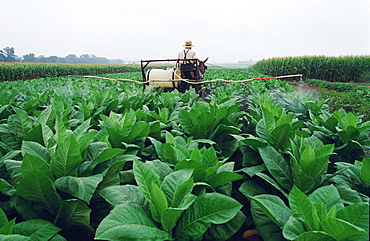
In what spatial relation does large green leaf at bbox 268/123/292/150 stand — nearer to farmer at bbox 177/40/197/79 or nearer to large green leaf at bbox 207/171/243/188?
large green leaf at bbox 207/171/243/188

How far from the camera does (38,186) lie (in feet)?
3.87

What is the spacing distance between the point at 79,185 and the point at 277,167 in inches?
47.4

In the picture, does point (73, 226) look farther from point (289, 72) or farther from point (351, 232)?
point (289, 72)

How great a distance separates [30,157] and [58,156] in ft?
0.49

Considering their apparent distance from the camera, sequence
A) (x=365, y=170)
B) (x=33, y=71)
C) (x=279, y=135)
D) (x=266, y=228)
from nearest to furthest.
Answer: (x=266, y=228)
(x=365, y=170)
(x=279, y=135)
(x=33, y=71)

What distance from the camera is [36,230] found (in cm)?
113

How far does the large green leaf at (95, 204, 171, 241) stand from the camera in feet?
3.05

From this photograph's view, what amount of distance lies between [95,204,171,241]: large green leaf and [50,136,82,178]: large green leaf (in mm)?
455

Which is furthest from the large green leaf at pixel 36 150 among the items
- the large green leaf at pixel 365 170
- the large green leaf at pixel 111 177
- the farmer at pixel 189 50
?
the farmer at pixel 189 50

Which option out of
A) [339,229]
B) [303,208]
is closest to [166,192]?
[303,208]

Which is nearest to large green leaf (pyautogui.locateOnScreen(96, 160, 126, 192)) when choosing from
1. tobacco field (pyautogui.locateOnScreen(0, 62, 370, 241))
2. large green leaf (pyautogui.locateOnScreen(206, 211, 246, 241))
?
tobacco field (pyautogui.locateOnScreen(0, 62, 370, 241))

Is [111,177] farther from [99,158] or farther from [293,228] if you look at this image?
[293,228]

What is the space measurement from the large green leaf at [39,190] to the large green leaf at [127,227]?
1.42 feet

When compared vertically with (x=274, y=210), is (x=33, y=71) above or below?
above
